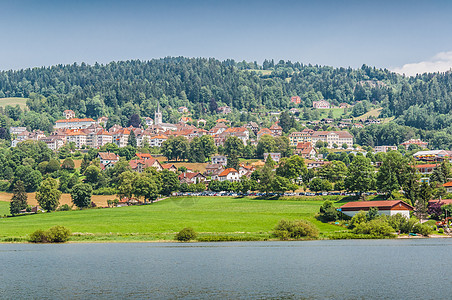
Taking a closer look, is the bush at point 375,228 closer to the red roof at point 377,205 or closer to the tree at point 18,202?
the red roof at point 377,205

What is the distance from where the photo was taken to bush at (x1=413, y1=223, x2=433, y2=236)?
292 ft

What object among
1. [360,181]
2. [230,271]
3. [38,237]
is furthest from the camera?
[360,181]

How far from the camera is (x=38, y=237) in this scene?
81.6 metres

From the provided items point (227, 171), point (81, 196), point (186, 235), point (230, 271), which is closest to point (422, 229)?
point (186, 235)

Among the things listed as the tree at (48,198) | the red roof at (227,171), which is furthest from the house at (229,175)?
the tree at (48,198)

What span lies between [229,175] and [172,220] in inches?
3317

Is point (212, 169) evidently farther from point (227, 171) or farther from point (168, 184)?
point (168, 184)

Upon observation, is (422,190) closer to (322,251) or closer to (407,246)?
(407,246)

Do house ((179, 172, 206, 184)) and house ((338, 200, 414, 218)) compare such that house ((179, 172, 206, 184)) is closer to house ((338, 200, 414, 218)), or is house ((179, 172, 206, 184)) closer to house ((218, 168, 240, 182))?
house ((218, 168, 240, 182))

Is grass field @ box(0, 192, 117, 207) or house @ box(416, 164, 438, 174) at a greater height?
house @ box(416, 164, 438, 174)

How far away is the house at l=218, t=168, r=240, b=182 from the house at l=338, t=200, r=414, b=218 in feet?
267

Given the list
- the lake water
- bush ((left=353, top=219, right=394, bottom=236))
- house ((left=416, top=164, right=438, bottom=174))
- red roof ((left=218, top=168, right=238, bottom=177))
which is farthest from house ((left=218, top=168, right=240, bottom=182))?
the lake water

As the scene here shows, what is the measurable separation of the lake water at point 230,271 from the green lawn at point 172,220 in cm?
972

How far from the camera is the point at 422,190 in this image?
361ft
